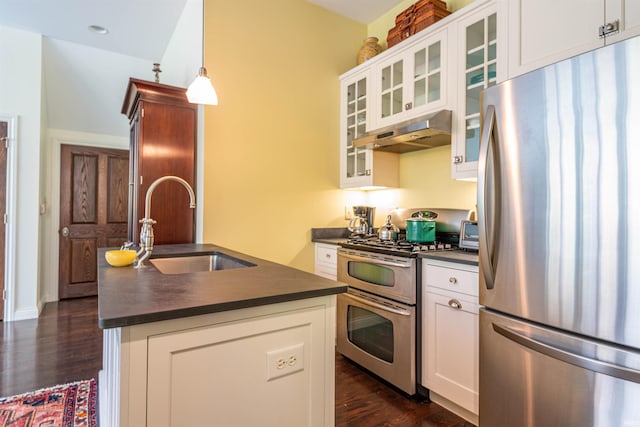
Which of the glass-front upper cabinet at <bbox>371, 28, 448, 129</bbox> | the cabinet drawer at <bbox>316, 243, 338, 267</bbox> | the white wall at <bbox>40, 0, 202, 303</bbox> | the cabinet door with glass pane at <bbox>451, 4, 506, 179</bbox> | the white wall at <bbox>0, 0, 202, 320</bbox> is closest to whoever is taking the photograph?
the cabinet door with glass pane at <bbox>451, 4, 506, 179</bbox>

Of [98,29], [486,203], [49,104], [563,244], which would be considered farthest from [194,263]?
[49,104]

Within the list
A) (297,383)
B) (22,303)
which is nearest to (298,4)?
(297,383)

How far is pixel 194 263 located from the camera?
215 cm

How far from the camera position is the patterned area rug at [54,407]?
1.88m

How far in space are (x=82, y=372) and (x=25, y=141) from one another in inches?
100

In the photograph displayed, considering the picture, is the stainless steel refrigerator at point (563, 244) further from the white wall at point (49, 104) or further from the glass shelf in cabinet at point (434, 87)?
the white wall at point (49, 104)

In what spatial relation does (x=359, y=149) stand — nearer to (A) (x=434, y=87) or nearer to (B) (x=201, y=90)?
(A) (x=434, y=87)

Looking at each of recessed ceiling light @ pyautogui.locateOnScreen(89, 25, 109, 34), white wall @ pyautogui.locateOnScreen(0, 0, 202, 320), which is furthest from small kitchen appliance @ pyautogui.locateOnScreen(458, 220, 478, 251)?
recessed ceiling light @ pyautogui.locateOnScreen(89, 25, 109, 34)

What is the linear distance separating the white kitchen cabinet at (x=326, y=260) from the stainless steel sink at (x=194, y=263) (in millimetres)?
1050

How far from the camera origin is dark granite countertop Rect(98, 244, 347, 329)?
0.88 m

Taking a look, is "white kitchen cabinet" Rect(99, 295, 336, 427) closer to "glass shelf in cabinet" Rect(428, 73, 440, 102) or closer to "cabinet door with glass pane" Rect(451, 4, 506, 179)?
"cabinet door with glass pane" Rect(451, 4, 506, 179)

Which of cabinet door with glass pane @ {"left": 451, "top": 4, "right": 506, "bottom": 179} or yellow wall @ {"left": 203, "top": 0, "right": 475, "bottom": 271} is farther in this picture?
yellow wall @ {"left": 203, "top": 0, "right": 475, "bottom": 271}

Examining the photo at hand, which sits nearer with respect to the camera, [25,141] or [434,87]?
[434,87]

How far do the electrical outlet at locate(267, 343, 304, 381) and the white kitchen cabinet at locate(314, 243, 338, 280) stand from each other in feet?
5.72
